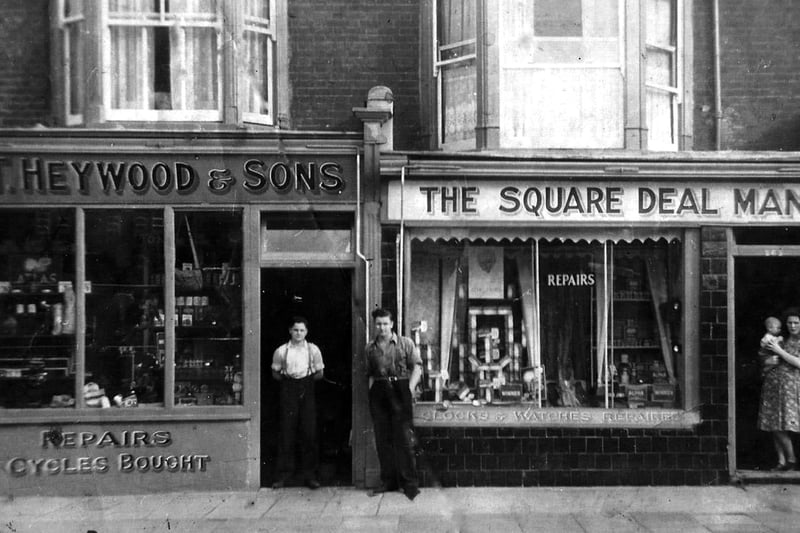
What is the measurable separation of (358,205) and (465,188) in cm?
127

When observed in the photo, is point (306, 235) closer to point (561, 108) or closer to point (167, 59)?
point (167, 59)

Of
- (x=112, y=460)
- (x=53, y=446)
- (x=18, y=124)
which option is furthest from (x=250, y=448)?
(x=18, y=124)

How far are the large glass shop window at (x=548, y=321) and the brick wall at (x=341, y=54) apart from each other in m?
2.05

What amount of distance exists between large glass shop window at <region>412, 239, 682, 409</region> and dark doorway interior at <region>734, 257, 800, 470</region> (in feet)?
5.61

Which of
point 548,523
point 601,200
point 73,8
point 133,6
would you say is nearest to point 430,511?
point 548,523

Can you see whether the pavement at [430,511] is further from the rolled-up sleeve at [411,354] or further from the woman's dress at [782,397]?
the rolled-up sleeve at [411,354]

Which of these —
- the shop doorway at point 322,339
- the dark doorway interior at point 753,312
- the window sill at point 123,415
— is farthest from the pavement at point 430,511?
the dark doorway interior at point 753,312

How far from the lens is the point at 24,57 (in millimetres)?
10922

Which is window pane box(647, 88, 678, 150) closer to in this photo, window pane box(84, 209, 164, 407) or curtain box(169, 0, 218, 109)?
curtain box(169, 0, 218, 109)

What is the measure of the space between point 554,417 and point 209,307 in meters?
4.29

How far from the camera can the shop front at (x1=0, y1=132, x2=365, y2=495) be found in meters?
10.3

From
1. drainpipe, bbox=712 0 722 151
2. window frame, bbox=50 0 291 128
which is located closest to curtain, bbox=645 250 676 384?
drainpipe, bbox=712 0 722 151

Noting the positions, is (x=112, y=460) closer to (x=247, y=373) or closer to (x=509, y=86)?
(x=247, y=373)

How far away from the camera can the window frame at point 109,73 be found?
34.7 ft
